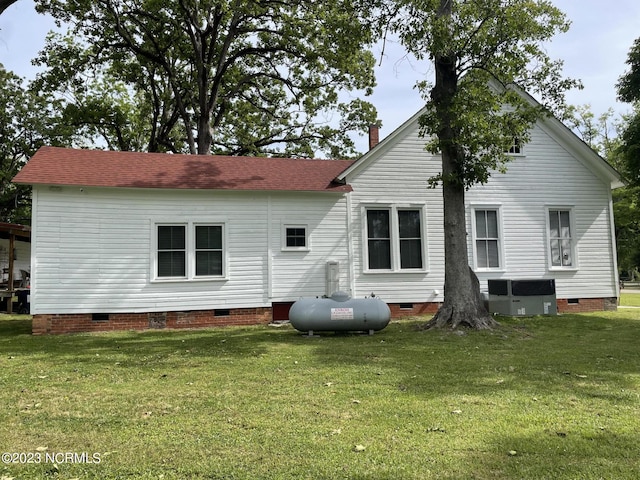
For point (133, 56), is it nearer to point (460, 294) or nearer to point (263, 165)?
point (263, 165)

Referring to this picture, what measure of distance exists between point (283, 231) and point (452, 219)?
196 inches

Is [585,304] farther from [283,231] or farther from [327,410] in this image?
[327,410]

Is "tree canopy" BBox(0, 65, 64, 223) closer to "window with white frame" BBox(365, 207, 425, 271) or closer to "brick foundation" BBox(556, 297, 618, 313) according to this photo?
"window with white frame" BBox(365, 207, 425, 271)

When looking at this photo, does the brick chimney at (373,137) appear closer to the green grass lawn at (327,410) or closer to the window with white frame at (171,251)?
the window with white frame at (171,251)

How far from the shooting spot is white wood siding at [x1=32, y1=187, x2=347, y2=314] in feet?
40.4

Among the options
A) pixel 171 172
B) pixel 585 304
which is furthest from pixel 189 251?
pixel 585 304

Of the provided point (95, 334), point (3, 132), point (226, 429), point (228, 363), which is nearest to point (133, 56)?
point (3, 132)

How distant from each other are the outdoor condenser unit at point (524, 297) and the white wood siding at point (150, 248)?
4819 millimetres

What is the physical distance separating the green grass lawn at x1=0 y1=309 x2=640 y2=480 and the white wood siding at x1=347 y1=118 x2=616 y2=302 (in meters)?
5.21

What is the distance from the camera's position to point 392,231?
14.7 meters

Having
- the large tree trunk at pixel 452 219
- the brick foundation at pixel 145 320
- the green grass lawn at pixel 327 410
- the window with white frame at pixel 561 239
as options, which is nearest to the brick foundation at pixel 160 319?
the brick foundation at pixel 145 320

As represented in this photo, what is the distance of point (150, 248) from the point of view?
13.0 metres

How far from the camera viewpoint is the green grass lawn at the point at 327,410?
3.68 meters

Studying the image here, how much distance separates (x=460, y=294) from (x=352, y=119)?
59.7 feet
